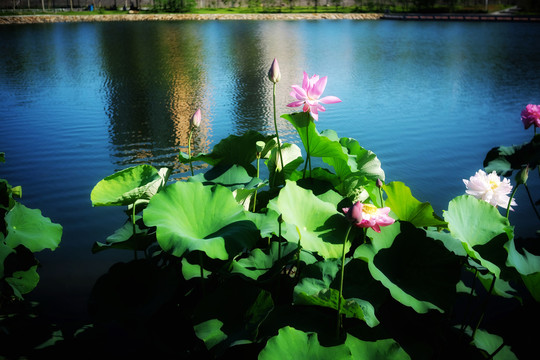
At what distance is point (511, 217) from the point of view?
248cm

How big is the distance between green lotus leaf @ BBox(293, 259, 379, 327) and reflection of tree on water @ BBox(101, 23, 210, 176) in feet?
7.58

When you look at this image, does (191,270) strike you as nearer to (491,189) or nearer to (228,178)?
(228,178)

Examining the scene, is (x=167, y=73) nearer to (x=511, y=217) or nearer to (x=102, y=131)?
(x=102, y=131)

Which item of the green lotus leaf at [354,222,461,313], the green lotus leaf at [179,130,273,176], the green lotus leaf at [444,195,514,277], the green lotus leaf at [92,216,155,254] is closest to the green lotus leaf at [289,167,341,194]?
the green lotus leaf at [179,130,273,176]

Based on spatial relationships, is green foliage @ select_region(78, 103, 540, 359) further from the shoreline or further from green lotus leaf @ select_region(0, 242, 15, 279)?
the shoreline

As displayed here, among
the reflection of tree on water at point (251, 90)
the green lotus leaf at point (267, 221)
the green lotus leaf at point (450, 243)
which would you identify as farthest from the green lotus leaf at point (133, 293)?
the reflection of tree on water at point (251, 90)

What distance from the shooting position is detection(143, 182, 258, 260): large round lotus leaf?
2.93ft

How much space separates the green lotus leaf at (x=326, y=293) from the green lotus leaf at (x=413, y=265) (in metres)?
0.07

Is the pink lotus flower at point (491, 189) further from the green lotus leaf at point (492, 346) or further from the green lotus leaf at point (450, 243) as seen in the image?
the green lotus leaf at point (492, 346)

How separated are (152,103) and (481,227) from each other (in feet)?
16.5

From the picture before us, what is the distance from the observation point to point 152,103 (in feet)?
17.9

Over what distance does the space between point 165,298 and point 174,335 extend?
16 cm

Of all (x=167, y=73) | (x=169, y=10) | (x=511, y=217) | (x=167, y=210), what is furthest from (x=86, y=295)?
(x=169, y=10)

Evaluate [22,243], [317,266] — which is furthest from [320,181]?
[22,243]
